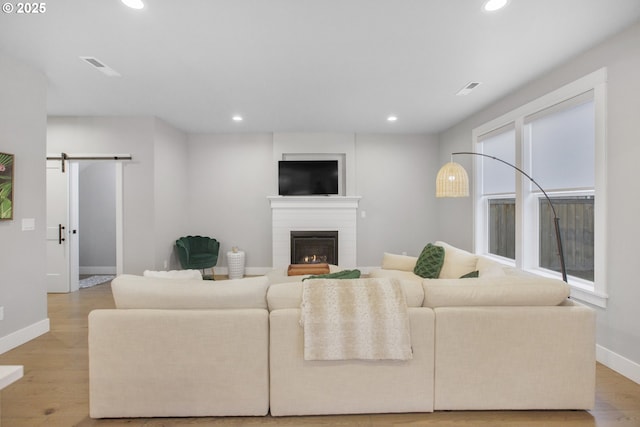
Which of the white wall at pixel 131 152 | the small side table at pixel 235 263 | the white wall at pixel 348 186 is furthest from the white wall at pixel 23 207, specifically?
the white wall at pixel 348 186

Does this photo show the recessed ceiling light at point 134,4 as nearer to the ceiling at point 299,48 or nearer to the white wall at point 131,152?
the ceiling at point 299,48

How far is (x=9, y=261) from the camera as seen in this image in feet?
9.87

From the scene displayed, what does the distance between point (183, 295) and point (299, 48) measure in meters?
2.22

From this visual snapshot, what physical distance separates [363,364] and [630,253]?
2.30m

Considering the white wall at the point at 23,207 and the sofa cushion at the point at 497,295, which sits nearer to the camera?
the sofa cushion at the point at 497,295

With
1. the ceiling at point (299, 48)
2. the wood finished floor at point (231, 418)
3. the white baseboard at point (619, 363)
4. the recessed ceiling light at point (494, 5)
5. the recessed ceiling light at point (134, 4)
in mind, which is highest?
the ceiling at point (299, 48)

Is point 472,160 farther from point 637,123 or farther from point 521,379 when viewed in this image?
point 521,379

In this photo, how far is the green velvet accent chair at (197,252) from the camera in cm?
525

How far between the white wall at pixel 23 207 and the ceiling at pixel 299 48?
0.29m

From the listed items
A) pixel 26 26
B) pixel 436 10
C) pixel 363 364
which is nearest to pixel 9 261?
pixel 26 26

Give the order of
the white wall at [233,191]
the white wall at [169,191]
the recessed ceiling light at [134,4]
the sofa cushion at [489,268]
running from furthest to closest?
the white wall at [233,191], the white wall at [169,191], the sofa cushion at [489,268], the recessed ceiling light at [134,4]

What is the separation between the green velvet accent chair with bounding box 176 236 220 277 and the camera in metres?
5.25

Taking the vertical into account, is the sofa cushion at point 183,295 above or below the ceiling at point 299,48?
below

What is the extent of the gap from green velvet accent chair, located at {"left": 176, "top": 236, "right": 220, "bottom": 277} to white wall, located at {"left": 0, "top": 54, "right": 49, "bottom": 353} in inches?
77.8
